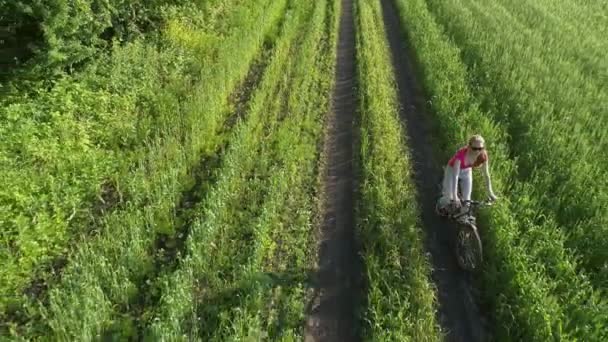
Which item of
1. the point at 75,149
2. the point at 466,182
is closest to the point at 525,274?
the point at 466,182

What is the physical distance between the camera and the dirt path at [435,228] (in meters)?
6.77

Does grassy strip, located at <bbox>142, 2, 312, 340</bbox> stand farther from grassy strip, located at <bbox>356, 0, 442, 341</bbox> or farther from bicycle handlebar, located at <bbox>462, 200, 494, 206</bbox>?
bicycle handlebar, located at <bbox>462, 200, 494, 206</bbox>

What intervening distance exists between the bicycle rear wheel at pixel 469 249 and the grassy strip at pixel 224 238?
351 centimetres

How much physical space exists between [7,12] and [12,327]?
7.08 m

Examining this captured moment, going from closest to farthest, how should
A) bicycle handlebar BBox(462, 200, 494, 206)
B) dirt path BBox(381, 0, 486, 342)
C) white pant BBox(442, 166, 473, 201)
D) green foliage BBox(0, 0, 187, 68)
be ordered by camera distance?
dirt path BBox(381, 0, 486, 342)
bicycle handlebar BBox(462, 200, 494, 206)
white pant BBox(442, 166, 473, 201)
green foliage BBox(0, 0, 187, 68)

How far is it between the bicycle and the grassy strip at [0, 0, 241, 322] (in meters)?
5.64

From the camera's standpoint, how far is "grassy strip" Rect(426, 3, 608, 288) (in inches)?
303

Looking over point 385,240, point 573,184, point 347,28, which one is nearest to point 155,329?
point 385,240

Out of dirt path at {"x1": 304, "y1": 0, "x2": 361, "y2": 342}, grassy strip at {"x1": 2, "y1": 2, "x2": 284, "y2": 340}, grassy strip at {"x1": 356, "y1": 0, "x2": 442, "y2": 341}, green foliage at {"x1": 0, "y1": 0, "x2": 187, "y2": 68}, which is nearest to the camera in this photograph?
grassy strip at {"x1": 2, "y1": 2, "x2": 284, "y2": 340}

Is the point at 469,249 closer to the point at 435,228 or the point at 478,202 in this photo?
the point at 478,202

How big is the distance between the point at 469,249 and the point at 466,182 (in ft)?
3.72

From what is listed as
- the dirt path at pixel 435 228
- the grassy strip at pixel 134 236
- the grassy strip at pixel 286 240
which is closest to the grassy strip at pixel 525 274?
the dirt path at pixel 435 228

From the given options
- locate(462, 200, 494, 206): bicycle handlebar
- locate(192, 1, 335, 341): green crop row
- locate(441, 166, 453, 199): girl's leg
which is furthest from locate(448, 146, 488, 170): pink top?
locate(192, 1, 335, 341): green crop row

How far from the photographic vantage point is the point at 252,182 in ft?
29.6
